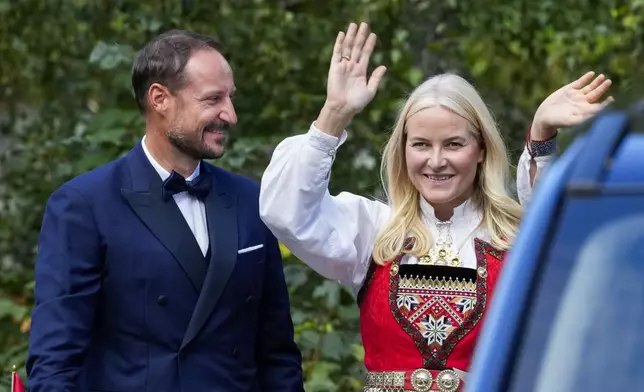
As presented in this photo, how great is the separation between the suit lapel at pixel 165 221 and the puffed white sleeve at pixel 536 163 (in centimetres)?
89

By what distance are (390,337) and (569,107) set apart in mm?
736

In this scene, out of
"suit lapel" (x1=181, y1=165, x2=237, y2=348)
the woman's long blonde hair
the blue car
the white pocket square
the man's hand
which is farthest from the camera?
the white pocket square

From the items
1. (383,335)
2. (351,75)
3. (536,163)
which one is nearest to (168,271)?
(383,335)

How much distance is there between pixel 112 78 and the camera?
6590 mm

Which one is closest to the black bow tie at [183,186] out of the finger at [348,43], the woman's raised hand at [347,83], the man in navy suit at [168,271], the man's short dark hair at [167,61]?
the man in navy suit at [168,271]

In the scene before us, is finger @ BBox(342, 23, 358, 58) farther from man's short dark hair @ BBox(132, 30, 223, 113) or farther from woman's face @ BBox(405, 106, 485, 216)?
man's short dark hair @ BBox(132, 30, 223, 113)

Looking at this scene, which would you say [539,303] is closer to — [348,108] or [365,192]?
[348,108]

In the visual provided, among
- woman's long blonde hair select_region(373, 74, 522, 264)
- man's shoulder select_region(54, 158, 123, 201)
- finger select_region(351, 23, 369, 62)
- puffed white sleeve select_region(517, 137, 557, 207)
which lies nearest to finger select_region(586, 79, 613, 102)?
puffed white sleeve select_region(517, 137, 557, 207)

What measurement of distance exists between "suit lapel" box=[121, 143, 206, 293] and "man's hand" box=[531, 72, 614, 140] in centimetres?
100

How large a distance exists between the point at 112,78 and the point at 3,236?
109 cm

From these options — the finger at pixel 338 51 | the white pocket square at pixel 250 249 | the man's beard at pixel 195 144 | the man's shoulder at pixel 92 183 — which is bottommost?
the white pocket square at pixel 250 249

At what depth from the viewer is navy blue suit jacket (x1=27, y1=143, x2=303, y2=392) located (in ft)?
13.2

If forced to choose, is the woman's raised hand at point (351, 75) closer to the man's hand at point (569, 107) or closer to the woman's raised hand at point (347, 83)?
the woman's raised hand at point (347, 83)

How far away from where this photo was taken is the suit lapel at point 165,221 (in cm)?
414
